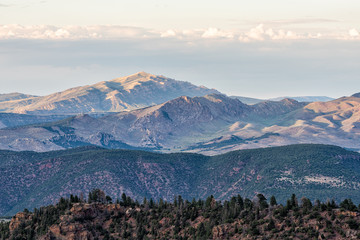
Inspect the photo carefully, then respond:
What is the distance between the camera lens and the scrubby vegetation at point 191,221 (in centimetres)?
14371

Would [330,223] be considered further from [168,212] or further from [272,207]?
[168,212]

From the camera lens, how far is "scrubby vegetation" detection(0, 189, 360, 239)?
144 meters

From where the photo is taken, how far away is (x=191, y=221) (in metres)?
168

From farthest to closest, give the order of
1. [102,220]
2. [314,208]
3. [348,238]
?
[102,220] < [314,208] < [348,238]

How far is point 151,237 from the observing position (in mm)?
166250

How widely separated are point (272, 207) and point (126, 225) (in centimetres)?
3122

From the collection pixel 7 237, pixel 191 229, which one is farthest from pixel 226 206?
pixel 7 237

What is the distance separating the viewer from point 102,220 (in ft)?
569

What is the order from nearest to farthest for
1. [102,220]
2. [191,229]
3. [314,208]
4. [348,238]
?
[348,238], [314,208], [191,229], [102,220]

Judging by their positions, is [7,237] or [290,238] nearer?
[290,238]

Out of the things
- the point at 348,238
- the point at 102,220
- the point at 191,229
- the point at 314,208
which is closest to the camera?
the point at 348,238

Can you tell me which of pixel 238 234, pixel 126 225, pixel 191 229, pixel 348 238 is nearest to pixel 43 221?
pixel 126 225

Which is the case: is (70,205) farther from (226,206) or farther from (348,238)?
(348,238)

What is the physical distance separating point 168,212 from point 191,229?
14.0 metres
